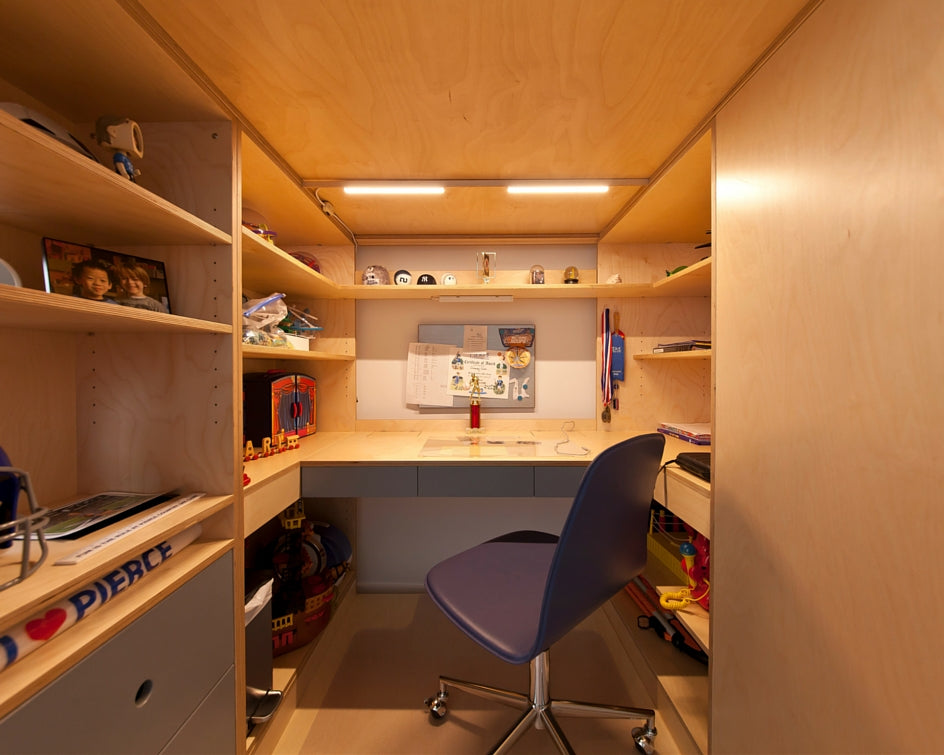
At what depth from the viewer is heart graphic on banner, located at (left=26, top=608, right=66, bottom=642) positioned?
61cm

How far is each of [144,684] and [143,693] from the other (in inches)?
0.6

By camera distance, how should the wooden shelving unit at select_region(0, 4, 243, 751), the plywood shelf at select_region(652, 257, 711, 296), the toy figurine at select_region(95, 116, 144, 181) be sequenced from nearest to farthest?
the wooden shelving unit at select_region(0, 4, 243, 751) < the toy figurine at select_region(95, 116, 144, 181) < the plywood shelf at select_region(652, 257, 711, 296)

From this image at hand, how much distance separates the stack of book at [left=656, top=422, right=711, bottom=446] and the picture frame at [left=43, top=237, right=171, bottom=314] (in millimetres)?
1894

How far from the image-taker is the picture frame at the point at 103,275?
0.79 meters

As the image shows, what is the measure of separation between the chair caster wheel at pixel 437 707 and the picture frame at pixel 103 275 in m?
1.52

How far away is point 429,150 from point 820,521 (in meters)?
1.40

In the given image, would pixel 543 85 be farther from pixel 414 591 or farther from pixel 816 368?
pixel 414 591

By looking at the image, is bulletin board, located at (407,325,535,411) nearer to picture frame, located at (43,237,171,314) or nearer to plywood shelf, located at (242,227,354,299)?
plywood shelf, located at (242,227,354,299)

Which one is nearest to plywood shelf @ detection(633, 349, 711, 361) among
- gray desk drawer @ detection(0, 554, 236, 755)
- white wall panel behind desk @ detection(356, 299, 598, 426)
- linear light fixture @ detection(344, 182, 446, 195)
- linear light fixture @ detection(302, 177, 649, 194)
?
white wall panel behind desk @ detection(356, 299, 598, 426)

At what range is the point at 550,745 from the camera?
1.29 meters

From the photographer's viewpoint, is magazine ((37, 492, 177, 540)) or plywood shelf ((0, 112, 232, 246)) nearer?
plywood shelf ((0, 112, 232, 246))

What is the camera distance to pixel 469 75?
3.14 ft

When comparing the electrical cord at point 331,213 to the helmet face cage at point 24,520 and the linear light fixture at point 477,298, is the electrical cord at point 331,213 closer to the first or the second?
the linear light fixture at point 477,298

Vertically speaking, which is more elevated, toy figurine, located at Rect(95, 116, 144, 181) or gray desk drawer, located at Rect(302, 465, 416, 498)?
toy figurine, located at Rect(95, 116, 144, 181)
